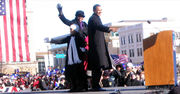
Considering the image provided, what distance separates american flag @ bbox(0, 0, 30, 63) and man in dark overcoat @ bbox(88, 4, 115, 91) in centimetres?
1070

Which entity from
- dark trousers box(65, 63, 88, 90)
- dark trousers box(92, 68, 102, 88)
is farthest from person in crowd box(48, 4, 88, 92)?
dark trousers box(92, 68, 102, 88)

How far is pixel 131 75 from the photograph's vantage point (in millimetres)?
10914

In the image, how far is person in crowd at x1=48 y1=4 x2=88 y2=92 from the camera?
23.0ft

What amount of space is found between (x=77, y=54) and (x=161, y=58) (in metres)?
1.83

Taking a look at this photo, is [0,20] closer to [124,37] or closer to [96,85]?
[96,85]

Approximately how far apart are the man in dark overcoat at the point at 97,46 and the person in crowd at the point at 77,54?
8.7 inches

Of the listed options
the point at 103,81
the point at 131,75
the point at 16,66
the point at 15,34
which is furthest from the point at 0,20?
the point at 16,66

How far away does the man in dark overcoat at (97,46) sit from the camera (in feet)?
22.0

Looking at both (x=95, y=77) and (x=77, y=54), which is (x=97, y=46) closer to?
(x=77, y=54)

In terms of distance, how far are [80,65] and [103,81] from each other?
542 cm

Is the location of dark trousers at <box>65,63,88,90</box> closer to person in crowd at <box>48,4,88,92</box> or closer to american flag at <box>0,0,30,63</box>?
person in crowd at <box>48,4,88,92</box>

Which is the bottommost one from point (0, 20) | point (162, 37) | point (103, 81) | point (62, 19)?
point (103, 81)

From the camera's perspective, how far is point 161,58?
220 inches

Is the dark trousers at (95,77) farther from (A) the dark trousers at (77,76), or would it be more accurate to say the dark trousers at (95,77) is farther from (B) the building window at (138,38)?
(B) the building window at (138,38)
